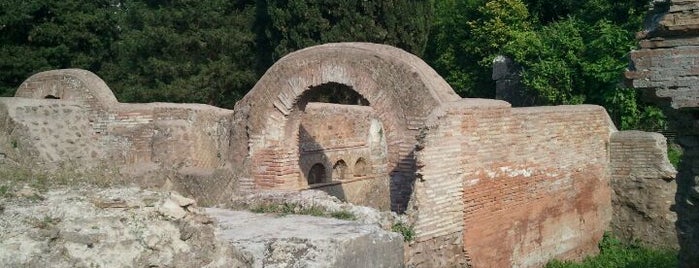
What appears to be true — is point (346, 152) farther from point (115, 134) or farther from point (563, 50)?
point (563, 50)

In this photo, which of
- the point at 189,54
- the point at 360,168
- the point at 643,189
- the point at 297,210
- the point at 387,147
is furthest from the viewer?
A: the point at 189,54

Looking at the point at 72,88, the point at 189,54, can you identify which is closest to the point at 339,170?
the point at 72,88

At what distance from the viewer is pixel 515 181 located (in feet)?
30.3

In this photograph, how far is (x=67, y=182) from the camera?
4379mm

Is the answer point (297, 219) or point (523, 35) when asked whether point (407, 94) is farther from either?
point (523, 35)

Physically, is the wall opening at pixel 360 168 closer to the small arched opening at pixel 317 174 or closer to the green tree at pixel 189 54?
the small arched opening at pixel 317 174

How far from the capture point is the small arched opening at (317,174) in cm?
1357

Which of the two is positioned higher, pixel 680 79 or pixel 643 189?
pixel 680 79

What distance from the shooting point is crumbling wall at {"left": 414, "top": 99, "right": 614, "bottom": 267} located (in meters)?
7.77

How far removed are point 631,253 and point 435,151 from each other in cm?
509

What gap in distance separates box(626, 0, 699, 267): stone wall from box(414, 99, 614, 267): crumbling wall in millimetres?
2122

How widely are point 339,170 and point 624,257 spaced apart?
5310mm

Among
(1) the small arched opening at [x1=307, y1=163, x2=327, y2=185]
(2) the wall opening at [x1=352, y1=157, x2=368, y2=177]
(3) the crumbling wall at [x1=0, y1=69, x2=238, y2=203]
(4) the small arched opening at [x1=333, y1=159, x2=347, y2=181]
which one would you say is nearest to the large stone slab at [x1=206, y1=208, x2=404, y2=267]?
(3) the crumbling wall at [x1=0, y1=69, x2=238, y2=203]

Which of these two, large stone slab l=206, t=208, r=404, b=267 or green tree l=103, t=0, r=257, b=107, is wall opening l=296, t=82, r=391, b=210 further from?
green tree l=103, t=0, r=257, b=107
